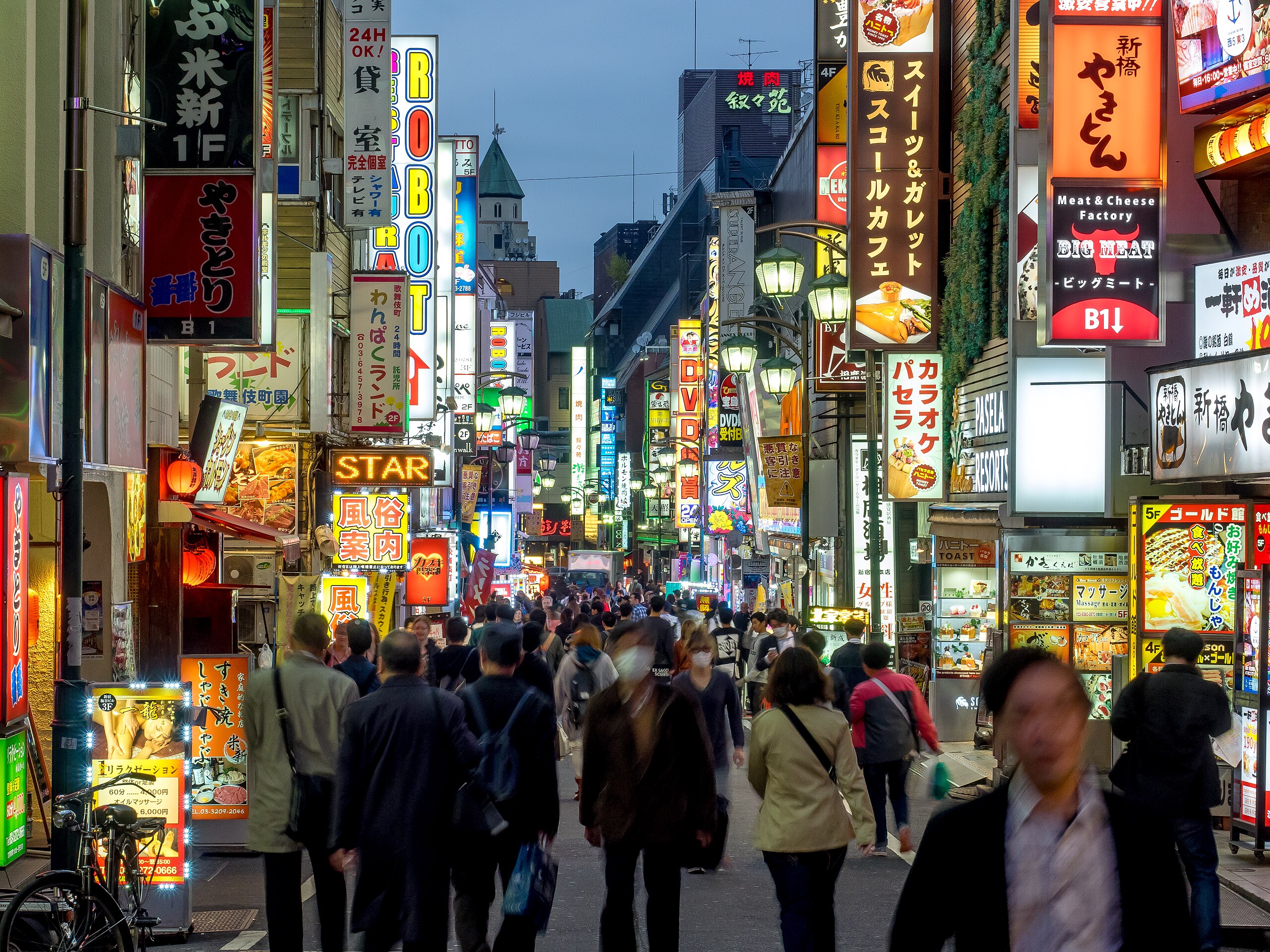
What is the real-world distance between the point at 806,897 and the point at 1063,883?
4.42 meters

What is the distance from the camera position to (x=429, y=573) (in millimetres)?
30344

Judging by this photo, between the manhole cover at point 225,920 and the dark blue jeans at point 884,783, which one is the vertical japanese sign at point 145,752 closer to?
the manhole cover at point 225,920

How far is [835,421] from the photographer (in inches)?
1289

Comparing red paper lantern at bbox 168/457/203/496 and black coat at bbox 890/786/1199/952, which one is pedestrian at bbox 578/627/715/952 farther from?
red paper lantern at bbox 168/457/203/496

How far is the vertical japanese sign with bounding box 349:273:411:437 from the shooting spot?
24297mm

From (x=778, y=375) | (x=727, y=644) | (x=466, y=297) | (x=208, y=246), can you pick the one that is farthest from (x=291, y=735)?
(x=466, y=297)

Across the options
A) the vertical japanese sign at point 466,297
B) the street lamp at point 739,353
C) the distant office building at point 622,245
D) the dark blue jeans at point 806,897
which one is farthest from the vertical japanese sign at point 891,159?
the distant office building at point 622,245

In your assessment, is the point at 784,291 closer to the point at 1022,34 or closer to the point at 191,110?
the point at 1022,34

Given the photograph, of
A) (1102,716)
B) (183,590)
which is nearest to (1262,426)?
(1102,716)

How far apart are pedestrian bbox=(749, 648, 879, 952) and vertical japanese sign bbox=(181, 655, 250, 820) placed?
548cm

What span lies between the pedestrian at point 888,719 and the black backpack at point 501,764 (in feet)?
16.7

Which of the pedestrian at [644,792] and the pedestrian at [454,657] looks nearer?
the pedestrian at [644,792]

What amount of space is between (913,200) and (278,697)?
15.9 m

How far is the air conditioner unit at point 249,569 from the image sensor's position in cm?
1952
